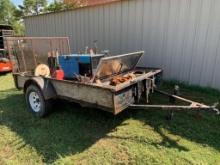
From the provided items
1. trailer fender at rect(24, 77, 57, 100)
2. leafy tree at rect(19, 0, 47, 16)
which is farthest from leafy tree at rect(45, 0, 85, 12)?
leafy tree at rect(19, 0, 47, 16)

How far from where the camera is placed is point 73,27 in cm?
759

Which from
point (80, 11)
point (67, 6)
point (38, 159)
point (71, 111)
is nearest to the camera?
point (38, 159)

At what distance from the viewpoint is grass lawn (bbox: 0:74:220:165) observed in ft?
9.11

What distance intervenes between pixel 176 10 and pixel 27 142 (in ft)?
14.9

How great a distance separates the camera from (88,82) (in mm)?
3305

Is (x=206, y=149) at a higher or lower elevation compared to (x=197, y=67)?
lower

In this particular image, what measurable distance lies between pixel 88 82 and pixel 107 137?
0.97 meters

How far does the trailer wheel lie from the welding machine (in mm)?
661

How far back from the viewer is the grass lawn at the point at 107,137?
2.78 m

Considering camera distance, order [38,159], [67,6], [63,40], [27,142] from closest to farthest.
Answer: [38,159] < [27,142] < [63,40] < [67,6]

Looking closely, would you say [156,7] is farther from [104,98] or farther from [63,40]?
[104,98]

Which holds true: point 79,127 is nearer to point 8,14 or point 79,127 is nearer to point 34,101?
point 34,101

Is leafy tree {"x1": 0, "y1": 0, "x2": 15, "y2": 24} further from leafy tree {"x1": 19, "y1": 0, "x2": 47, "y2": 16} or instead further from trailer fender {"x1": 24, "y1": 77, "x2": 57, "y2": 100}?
trailer fender {"x1": 24, "y1": 77, "x2": 57, "y2": 100}

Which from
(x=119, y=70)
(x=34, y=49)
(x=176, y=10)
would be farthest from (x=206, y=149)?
(x=34, y=49)
